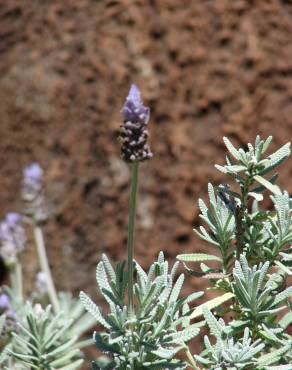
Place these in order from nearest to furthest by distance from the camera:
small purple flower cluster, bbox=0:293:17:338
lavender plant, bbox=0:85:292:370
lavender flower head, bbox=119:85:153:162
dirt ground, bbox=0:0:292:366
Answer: lavender flower head, bbox=119:85:153:162
lavender plant, bbox=0:85:292:370
small purple flower cluster, bbox=0:293:17:338
dirt ground, bbox=0:0:292:366

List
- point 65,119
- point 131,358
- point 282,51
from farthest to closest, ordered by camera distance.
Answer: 1. point 65,119
2. point 282,51
3. point 131,358

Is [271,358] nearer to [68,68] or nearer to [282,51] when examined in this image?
[282,51]

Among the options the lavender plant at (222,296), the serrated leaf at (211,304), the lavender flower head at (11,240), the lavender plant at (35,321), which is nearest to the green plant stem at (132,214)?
the lavender plant at (222,296)

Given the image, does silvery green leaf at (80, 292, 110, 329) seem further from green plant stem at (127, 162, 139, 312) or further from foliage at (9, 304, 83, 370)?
foliage at (9, 304, 83, 370)

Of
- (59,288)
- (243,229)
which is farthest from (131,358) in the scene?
(59,288)

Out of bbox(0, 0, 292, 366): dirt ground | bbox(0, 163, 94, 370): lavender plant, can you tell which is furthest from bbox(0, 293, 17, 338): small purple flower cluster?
bbox(0, 0, 292, 366): dirt ground

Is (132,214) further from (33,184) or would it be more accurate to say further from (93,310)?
(33,184)

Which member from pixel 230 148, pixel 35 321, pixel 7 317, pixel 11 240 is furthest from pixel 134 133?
pixel 11 240
